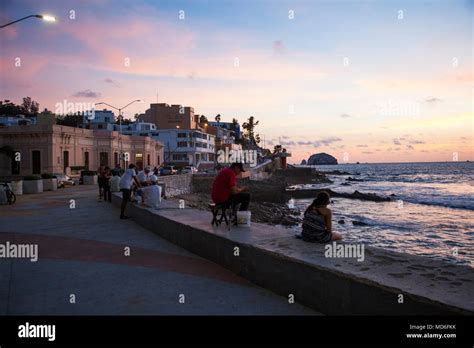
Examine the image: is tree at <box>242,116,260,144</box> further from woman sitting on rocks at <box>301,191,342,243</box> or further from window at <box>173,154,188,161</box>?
woman sitting on rocks at <box>301,191,342,243</box>

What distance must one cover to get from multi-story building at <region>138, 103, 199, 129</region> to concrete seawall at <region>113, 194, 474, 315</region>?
299ft

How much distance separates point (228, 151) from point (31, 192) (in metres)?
86.8

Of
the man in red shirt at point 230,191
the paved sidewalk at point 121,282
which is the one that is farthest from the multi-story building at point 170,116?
the man in red shirt at point 230,191

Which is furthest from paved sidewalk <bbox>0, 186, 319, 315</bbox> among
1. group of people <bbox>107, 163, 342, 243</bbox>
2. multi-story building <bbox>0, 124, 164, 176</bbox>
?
multi-story building <bbox>0, 124, 164, 176</bbox>

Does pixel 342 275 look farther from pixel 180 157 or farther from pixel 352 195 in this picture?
pixel 180 157

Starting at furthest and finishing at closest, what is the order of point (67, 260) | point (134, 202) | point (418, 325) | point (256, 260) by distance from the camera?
Answer: 1. point (134, 202)
2. point (67, 260)
3. point (256, 260)
4. point (418, 325)

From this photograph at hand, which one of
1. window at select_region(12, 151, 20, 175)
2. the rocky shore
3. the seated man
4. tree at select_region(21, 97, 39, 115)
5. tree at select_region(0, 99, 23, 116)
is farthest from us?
tree at select_region(21, 97, 39, 115)

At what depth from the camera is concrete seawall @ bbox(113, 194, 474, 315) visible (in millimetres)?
3693

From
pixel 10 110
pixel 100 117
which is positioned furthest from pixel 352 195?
pixel 10 110

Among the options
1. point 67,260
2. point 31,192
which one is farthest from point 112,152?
point 67,260

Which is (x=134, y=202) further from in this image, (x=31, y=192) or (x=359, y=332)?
(x=31, y=192)

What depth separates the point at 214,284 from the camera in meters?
5.97

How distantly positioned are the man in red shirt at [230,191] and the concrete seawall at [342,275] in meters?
0.93

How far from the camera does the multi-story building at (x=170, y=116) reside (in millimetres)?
96875
